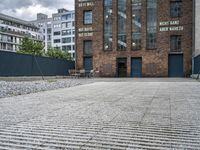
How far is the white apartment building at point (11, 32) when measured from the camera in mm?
83762

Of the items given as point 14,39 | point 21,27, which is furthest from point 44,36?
point 14,39

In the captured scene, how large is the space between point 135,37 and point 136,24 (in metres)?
1.67

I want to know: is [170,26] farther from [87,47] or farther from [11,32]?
[11,32]

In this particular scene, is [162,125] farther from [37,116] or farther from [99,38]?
[99,38]

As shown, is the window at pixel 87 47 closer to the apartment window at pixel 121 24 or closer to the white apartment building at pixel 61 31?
the apartment window at pixel 121 24

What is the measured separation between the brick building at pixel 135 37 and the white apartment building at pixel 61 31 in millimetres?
58292

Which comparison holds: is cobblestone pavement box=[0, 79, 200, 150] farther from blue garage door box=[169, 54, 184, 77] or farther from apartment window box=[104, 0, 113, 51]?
apartment window box=[104, 0, 113, 51]

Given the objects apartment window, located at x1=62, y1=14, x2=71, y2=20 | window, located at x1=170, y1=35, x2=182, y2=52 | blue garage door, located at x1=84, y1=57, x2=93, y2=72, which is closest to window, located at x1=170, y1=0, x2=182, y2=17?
window, located at x1=170, y1=35, x2=182, y2=52

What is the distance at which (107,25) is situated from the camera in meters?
34.0

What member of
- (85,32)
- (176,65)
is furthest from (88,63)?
(176,65)

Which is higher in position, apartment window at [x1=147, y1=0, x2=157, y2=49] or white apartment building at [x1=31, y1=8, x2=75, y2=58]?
white apartment building at [x1=31, y1=8, x2=75, y2=58]

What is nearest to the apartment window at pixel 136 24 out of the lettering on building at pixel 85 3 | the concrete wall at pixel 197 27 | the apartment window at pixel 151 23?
the apartment window at pixel 151 23

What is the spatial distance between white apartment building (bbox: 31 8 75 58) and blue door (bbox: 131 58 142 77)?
61.5 meters

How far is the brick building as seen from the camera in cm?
3111
